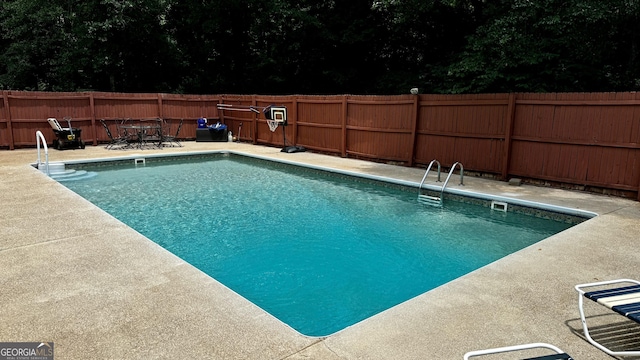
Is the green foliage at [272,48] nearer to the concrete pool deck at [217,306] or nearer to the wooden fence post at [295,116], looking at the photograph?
the wooden fence post at [295,116]

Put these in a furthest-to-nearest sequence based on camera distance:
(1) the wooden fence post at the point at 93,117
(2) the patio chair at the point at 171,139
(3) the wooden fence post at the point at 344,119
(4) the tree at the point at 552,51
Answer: (2) the patio chair at the point at 171,139
(1) the wooden fence post at the point at 93,117
(3) the wooden fence post at the point at 344,119
(4) the tree at the point at 552,51

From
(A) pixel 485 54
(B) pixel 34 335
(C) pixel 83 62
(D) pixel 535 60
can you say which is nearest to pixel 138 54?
(C) pixel 83 62

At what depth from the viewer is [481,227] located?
6117mm

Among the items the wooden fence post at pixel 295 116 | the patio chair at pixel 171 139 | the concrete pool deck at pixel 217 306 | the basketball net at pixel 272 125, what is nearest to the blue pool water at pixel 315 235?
the concrete pool deck at pixel 217 306

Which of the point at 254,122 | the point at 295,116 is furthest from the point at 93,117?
the point at 295,116

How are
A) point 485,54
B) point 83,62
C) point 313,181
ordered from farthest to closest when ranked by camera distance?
point 83,62 → point 485,54 → point 313,181

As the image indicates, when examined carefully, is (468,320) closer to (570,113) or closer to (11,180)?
(570,113)

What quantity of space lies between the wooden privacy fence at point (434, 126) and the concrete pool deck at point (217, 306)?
103 inches

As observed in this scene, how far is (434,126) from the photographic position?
934 centimetres

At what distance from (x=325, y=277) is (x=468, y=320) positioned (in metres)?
1.90

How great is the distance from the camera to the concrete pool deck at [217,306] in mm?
2471

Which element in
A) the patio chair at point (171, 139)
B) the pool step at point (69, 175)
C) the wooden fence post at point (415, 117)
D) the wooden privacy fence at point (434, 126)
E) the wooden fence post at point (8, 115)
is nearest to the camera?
the wooden privacy fence at point (434, 126)

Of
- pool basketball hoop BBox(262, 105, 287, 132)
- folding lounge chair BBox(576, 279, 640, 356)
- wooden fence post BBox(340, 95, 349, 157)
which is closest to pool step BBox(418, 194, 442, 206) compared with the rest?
wooden fence post BBox(340, 95, 349, 157)

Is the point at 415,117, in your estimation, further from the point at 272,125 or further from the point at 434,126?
the point at 272,125
